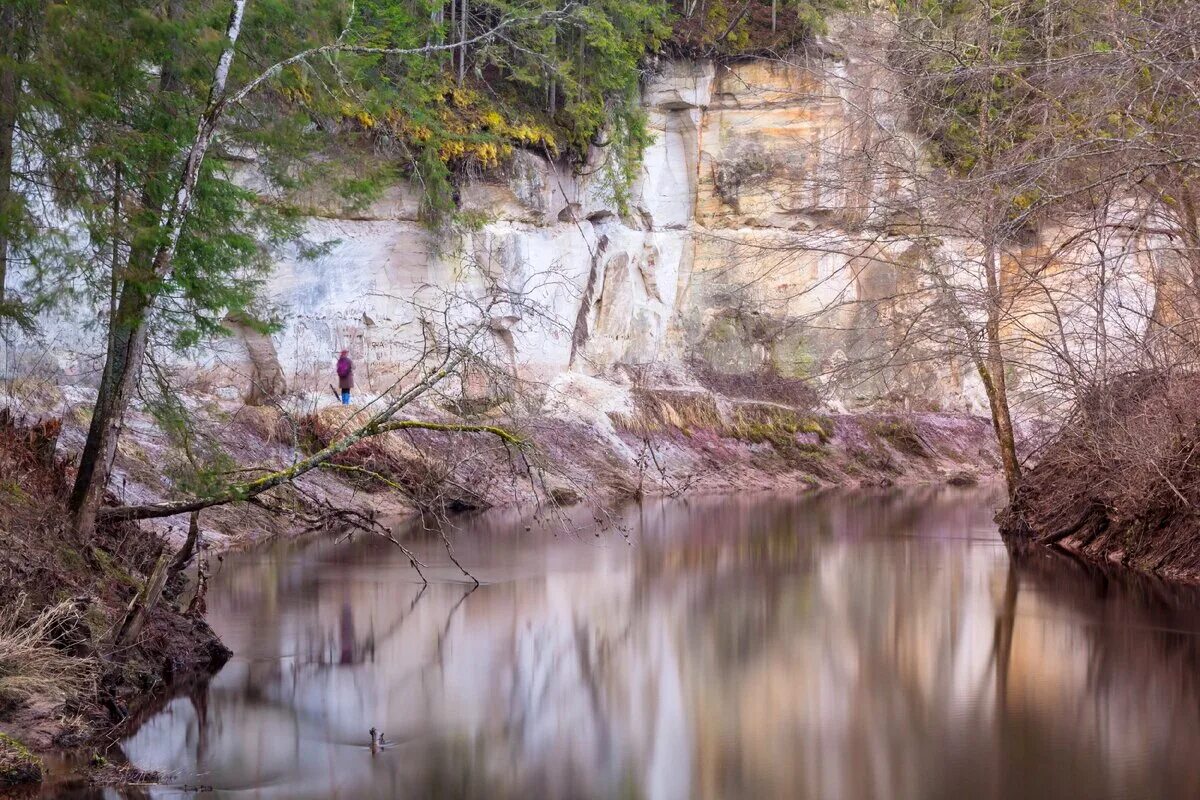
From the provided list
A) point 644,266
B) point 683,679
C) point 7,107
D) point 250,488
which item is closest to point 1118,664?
point 683,679

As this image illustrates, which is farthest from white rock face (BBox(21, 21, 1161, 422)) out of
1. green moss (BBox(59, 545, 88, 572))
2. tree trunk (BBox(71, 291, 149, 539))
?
green moss (BBox(59, 545, 88, 572))

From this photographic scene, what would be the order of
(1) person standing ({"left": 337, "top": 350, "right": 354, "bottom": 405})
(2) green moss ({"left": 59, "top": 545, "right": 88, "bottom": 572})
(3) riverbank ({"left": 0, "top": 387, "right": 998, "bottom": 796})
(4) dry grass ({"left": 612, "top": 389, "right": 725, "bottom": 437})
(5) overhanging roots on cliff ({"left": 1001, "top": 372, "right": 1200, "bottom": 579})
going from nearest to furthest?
(3) riverbank ({"left": 0, "top": 387, "right": 998, "bottom": 796}) < (2) green moss ({"left": 59, "top": 545, "right": 88, "bottom": 572}) < (5) overhanging roots on cliff ({"left": 1001, "top": 372, "right": 1200, "bottom": 579}) < (1) person standing ({"left": 337, "top": 350, "right": 354, "bottom": 405}) < (4) dry grass ({"left": 612, "top": 389, "right": 725, "bottom": 437})

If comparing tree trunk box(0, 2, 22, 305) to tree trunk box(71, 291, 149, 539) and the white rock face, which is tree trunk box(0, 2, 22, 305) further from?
the white rock face

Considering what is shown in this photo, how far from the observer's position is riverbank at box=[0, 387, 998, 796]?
11.6 m

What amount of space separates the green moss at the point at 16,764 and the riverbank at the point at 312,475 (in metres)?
0.52

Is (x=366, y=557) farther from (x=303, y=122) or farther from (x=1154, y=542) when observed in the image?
(x=1154, y=542)

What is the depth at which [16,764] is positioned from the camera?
9453 millimetres

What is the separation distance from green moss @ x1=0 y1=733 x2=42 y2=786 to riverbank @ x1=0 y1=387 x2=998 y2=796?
52 centimetres

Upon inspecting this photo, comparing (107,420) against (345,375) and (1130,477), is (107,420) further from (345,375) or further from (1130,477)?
(345,375)

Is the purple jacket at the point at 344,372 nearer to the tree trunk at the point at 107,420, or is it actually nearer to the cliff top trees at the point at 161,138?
the cliff top trees at the point at 161,138

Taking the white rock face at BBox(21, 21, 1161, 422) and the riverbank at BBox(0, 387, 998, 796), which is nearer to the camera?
the riverbank at BBox(0, 387, 998, 796)

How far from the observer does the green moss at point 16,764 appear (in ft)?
30.7

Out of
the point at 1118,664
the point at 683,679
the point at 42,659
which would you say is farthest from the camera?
the point at 1118,664

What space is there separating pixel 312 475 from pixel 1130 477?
13802 mm
